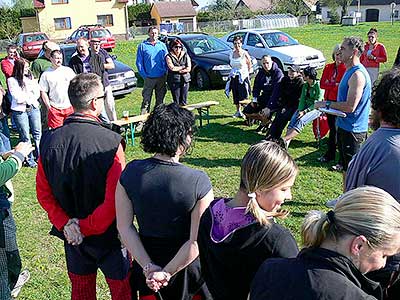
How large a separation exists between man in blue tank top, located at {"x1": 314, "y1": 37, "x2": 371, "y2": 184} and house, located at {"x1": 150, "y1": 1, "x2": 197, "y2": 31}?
52320mm

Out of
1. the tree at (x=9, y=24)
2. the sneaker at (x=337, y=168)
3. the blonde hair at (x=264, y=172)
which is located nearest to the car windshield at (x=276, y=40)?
the sneaker at (x=337, y=168)

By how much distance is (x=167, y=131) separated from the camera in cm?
250

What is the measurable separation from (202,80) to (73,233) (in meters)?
10.6

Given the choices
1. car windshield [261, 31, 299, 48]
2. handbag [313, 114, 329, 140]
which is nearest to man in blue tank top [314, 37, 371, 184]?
handbag [313, 114, 329, 140]

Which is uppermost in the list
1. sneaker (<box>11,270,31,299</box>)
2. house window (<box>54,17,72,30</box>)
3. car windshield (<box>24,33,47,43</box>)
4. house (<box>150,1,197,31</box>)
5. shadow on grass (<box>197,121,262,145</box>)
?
house (<box>150,1,197,31</box>)

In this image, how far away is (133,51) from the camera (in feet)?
90.1

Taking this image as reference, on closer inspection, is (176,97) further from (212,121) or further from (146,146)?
(146,146)

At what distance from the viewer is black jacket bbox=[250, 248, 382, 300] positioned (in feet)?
4.97

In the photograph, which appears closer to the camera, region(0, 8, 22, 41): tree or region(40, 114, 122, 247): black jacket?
region(40, 114, 122, 247): black jacket

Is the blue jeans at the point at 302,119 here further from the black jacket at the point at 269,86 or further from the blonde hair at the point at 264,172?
the blonde hair at the point at 264,172

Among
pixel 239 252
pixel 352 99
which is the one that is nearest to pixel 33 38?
pixel 352 99

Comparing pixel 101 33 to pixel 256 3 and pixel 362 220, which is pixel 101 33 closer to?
pixel 362 220

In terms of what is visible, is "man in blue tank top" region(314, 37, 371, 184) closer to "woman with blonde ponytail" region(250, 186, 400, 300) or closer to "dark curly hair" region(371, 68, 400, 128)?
"dark curly hair" region(371, 68, 400, 128)

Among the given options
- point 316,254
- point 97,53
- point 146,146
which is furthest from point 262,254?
point 97,53
